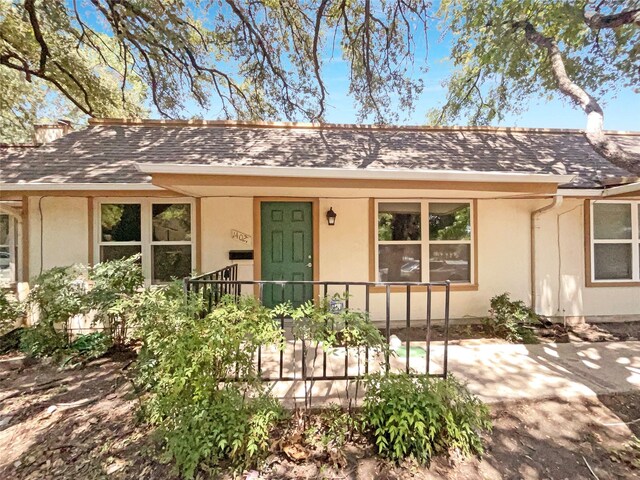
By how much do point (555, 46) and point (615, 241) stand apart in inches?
143

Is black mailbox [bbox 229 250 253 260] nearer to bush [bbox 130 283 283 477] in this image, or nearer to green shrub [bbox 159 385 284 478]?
bush [bbox 130 283 283 477]

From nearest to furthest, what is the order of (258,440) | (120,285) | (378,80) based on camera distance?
(258,440) → (120,285) → (378,80)

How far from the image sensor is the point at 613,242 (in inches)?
215

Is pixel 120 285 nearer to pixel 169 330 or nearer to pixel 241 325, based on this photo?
pixel 169 330

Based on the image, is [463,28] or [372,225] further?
[463,28]

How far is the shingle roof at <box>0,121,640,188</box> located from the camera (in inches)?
200

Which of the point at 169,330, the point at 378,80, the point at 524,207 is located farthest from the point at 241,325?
the point at 378,80

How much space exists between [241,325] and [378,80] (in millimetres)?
8357

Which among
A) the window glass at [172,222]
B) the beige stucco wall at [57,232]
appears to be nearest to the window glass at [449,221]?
the window glass at [172,222]

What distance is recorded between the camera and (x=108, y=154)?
17.9 ft

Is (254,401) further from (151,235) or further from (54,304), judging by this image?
(151,235)

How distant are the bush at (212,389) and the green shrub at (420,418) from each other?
820 mm

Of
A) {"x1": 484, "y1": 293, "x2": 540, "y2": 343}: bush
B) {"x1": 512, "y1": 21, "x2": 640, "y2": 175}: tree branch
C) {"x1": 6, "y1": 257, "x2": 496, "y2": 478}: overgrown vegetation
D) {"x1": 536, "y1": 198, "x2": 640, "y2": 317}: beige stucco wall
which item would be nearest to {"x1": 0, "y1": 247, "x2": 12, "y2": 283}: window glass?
{"x1": 6, "y1": 257, "x2": 496, "y2": 478}: overgrown vegetation

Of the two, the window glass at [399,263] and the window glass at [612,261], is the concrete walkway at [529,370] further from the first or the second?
the window glass at [612,261]
